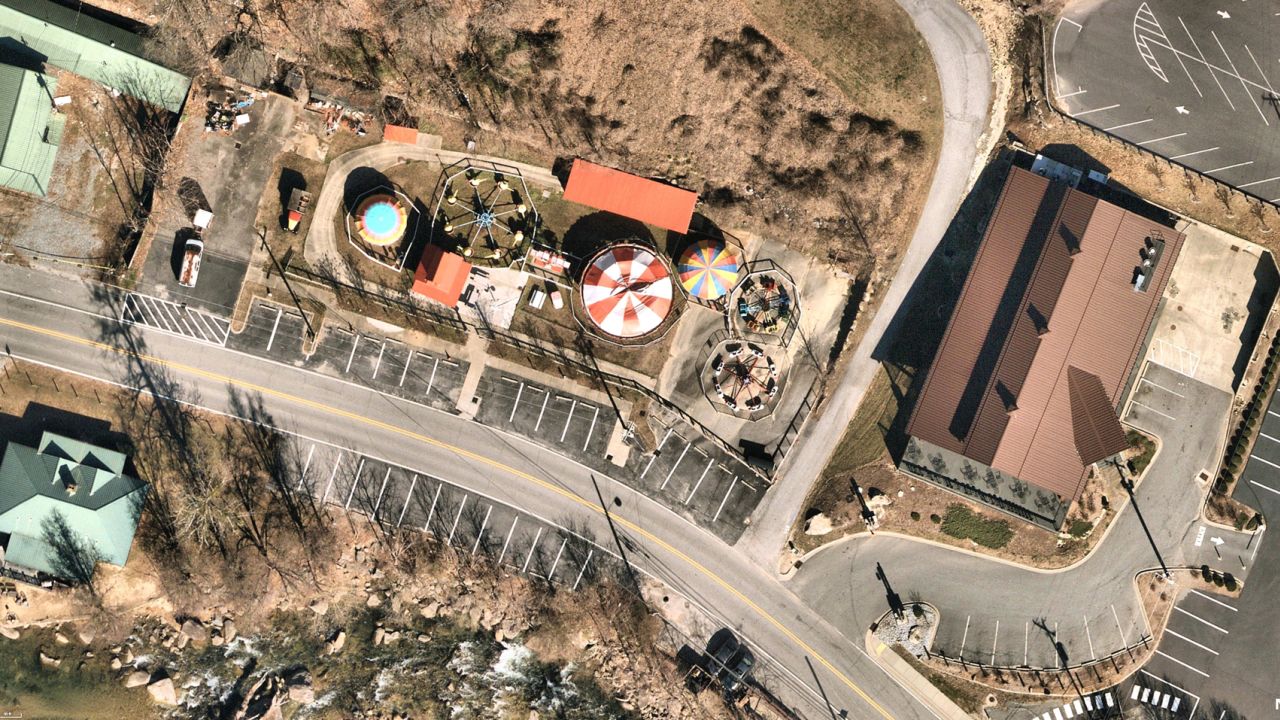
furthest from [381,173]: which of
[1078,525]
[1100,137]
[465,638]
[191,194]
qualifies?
[1078,525]

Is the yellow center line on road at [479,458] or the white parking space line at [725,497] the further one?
the white parking space line at [725,497]

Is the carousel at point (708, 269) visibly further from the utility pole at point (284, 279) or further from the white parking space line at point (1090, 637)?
the white parking space line at point (1090, 637)

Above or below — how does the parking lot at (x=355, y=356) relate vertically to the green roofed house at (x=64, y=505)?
above

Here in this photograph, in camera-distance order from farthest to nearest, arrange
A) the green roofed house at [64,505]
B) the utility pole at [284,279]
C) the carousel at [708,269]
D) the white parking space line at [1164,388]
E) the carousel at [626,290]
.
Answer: the white parking space line at [1164,388]
the utility pole at [284,279]
the green roofed house at [64,505]
the carousel at [708,269]
the carousel at [626,290]

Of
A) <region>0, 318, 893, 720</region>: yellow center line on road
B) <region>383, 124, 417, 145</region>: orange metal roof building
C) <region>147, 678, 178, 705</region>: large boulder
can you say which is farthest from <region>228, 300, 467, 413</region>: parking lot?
<region>147, 678, 178, 705</region>: large boulder

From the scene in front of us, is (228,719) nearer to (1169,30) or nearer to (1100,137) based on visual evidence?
(1100,137)

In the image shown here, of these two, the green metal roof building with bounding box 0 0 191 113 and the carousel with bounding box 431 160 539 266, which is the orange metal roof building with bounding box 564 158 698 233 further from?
the green metal roof building with bounding box 0 0 191 113

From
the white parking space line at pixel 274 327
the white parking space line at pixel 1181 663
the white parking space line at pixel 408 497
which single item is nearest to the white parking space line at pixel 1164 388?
the white parking space line at pixel 1181 663

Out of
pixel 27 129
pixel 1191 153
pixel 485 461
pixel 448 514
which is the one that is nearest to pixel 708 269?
pixel 485 461
